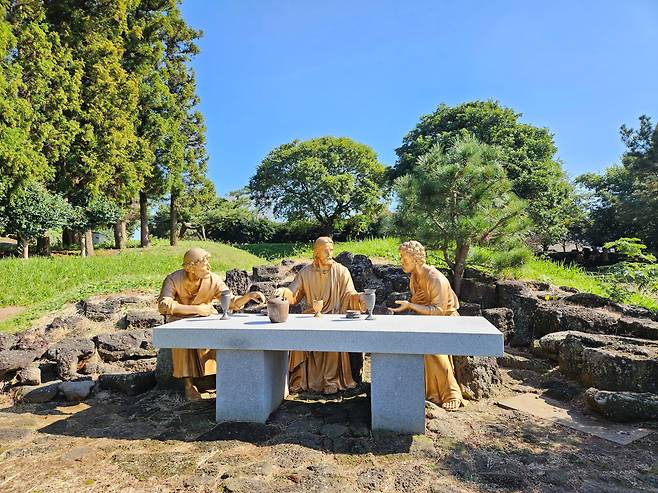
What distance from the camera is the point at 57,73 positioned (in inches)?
622

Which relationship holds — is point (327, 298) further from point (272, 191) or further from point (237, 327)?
point (272, 191)

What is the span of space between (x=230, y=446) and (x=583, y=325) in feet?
18.2

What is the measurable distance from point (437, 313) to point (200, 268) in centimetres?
253

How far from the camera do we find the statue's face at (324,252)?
5.06 m

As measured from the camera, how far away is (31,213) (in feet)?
48.9

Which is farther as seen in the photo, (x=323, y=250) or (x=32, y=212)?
(x=32, y=212)

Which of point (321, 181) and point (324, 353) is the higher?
point (321, 181)

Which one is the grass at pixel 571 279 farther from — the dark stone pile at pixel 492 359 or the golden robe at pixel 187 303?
the golden robe at pixel 187 303

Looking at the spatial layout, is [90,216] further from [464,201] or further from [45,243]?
[464,201]

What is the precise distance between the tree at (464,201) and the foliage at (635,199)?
12906mm

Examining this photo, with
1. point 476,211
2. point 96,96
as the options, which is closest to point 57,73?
point 96,96

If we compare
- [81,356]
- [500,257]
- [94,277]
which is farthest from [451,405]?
[94,277]

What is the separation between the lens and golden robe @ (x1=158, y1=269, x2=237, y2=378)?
183 inches

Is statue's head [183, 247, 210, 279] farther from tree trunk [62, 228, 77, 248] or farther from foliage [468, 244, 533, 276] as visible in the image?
tree trunk [62, 228, 77, 248]
